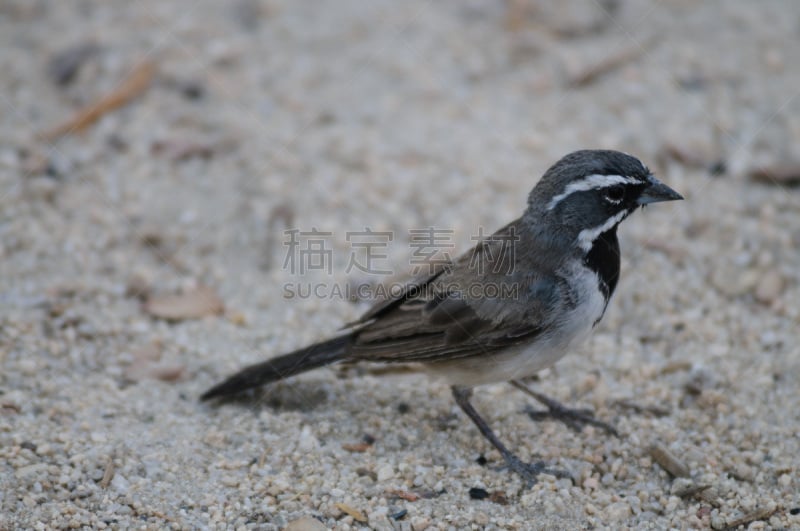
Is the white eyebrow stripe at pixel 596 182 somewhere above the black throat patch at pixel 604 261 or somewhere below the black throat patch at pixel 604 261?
above

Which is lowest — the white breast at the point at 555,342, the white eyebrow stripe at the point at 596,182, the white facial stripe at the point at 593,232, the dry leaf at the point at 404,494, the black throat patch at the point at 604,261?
the dry leaf at the point at 404,494

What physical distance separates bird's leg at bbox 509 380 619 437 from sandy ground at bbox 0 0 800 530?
0.10 meters

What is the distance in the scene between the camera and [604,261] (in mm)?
5879

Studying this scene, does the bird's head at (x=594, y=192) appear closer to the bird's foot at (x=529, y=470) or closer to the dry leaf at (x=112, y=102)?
the bird's foot at (x=529, y=470)

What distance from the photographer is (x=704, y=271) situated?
7762 millimetres

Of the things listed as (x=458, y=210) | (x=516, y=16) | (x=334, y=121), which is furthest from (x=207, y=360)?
(x=516, y=16)

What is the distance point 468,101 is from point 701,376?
430 cm

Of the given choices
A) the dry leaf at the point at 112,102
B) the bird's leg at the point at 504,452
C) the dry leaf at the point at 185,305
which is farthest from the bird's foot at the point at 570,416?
the dry leaf at the point at 112,102

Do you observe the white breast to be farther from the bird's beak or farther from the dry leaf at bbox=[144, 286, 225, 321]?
the dry leaf at bbox=[144, 286, 225, 321]

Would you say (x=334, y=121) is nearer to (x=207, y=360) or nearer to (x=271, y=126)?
(x=271, y=126)

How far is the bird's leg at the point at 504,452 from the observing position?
226 inches

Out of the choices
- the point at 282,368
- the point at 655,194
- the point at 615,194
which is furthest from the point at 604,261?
the point at 282,368

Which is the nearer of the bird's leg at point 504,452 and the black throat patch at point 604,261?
the bird's leg at point 504,452

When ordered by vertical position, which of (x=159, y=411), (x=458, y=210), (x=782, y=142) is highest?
(x=782, y=142)
